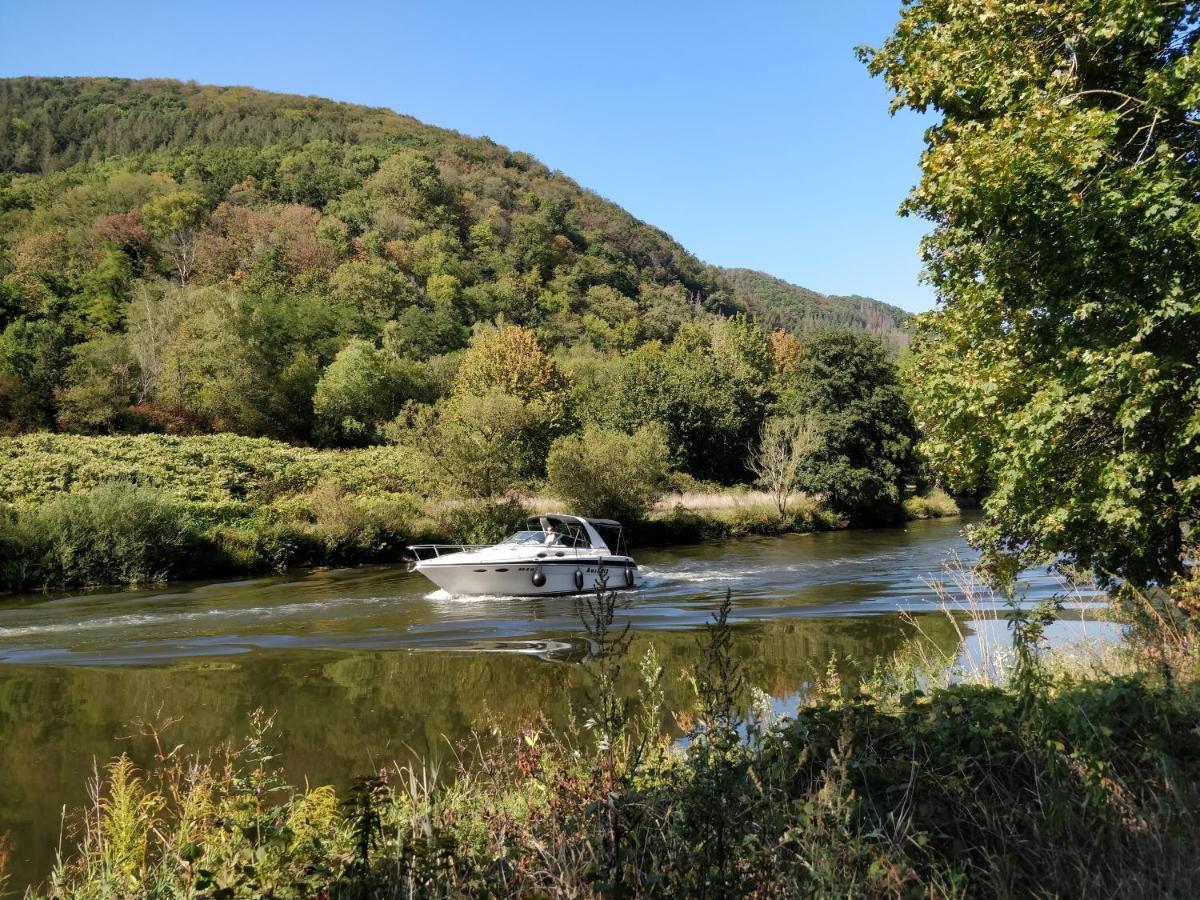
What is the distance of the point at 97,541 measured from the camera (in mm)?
22250

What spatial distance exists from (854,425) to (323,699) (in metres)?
38.8

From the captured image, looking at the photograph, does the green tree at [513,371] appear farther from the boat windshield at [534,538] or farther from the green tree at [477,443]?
the boat windshield at [534,538]

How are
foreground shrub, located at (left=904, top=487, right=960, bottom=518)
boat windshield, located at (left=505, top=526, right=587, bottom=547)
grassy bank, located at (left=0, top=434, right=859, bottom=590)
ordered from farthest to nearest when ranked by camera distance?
foreground shrub, located at (left=904, top=487, right=960, bottom=518) < grassy bank, located at (left=0, top=434, right=859, bottom=590) < boat windshield, located at (left=505, top=526, right=587, bottom=547)

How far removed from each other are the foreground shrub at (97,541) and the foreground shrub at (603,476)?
14.3m

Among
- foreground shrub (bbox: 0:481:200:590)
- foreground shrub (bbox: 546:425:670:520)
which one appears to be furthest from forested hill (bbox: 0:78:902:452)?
foreground shrub (bbox: 0:481:200:590)

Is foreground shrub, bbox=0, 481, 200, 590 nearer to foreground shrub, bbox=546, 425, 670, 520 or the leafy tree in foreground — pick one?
foreground shrub, bbox=546, 425, 670, 520

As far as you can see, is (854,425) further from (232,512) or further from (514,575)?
(232,512)

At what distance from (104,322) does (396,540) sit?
43044 millimetres

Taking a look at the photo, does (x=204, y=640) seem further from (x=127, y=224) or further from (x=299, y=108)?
(x=299, y=108)

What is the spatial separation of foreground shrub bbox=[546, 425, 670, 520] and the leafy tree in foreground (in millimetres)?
23845

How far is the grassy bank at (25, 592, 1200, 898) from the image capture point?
3.22 m

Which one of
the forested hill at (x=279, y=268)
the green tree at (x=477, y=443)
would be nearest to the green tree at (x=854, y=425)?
the forested hill at (x=279, y=268)

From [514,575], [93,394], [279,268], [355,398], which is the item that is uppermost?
[279,268]

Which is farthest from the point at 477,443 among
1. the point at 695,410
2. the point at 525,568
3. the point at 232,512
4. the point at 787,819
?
the point at 787,819
